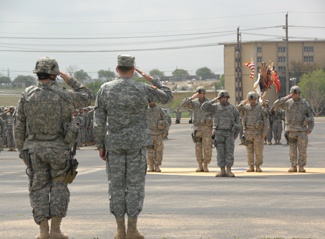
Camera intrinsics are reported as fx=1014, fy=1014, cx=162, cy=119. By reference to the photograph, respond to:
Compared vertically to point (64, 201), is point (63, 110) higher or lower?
higher

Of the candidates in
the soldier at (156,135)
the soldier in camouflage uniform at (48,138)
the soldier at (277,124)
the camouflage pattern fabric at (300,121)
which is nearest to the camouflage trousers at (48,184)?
the soldier in camouflage uniform at (48,138)

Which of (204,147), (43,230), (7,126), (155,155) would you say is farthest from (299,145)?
(7,126)

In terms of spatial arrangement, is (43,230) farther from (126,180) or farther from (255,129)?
(255,129)

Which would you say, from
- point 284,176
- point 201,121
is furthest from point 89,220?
point 201,121

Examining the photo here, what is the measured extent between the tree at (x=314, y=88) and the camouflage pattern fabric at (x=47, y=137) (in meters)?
126

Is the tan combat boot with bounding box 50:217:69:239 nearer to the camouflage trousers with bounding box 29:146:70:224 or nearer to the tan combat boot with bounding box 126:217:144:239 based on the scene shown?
the camouflage trousers with bounding box 29:146:70:224

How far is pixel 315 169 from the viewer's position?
25406mm

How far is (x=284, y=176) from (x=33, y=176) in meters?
11.8

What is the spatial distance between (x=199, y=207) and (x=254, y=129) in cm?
1013

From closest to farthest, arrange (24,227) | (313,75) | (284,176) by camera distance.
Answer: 1. (24,227)
2. (284,176)
3. (313,75)

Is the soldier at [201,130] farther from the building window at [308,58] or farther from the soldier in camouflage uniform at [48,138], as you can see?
the building window at [308,58]

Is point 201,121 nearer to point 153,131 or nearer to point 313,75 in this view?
point 153,131

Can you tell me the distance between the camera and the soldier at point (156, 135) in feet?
82.5

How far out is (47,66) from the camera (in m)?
11.4
